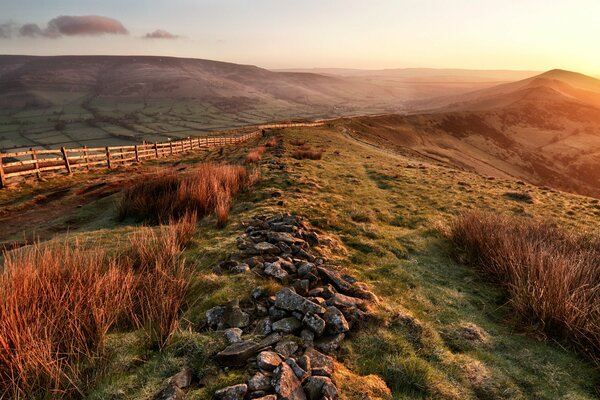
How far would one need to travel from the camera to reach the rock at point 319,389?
329 centimetres

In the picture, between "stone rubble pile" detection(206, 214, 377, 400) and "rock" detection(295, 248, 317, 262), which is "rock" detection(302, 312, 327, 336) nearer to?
"stone rubble pile" detection(206, 214, 377, 400)

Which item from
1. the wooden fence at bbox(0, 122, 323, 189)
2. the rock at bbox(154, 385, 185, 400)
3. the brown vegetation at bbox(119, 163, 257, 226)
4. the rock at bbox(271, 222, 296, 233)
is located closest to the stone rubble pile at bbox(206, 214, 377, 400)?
the rock at bbox(154, 385, 185, 400)

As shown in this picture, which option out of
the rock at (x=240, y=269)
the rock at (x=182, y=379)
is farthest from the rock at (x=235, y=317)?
the rock at (x=240, y=269)

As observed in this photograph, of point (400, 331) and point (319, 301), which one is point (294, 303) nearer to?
point (319, 301)

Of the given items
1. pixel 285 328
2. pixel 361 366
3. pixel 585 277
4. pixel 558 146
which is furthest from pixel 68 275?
pixel 558 146

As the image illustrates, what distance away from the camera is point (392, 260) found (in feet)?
25.2

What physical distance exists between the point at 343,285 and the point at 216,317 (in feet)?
7.53

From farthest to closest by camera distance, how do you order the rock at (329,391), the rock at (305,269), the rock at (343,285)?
the rock at (305,269), the rock at (343,285), the rock at (329,391)

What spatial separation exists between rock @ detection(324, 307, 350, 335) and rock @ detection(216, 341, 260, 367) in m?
1.15

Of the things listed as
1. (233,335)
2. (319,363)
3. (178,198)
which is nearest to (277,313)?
(233,335)

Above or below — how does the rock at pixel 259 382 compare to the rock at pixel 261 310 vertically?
above

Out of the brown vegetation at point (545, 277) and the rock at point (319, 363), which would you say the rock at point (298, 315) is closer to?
the rock at point (319, 363)

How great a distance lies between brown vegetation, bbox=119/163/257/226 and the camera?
32.4 feet

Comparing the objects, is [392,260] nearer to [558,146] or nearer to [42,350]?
[42,350]
